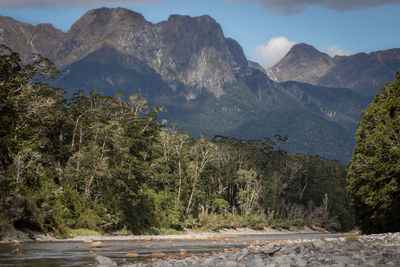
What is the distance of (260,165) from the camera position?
376 ft

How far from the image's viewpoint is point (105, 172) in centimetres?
4738

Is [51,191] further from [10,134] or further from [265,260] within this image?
[265,260]

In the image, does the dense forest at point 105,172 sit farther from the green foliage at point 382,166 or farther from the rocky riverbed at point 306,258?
the green foliage at point 382,166

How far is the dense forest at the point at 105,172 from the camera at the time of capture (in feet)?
120

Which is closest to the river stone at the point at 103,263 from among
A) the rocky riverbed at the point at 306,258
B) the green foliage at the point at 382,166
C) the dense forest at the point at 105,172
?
the rocky riverbed at the point at 306,258

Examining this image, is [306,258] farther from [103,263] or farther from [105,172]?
[105,172]

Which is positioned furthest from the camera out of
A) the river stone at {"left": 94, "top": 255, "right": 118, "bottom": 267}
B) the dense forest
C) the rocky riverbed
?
the dense forest

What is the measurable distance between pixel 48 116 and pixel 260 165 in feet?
255

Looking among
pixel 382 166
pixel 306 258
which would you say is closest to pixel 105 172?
pixel 382 166

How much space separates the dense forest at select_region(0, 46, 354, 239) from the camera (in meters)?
36.6

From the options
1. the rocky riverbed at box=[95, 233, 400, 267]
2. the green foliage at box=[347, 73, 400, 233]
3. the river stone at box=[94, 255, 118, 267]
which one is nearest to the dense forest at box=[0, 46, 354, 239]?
the river stone at box=[94, 255, 118, 267]

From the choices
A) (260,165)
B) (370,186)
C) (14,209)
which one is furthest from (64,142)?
(260,165)

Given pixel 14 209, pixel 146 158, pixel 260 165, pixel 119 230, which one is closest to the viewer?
pixel 14 209

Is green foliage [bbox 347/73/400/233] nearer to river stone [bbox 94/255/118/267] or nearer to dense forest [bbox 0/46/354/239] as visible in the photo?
river stone [bbox 94/255/118/267]
